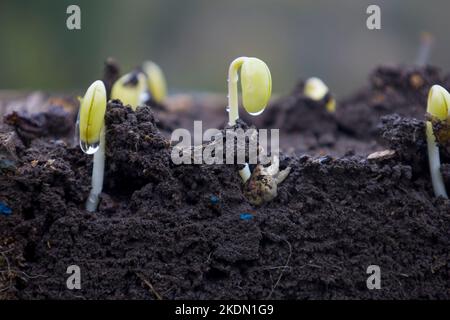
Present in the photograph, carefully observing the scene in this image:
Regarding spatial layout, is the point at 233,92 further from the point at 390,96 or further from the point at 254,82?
the point at 390,96

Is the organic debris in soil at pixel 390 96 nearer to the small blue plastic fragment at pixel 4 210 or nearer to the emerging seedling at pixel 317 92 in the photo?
the emerging seedling at pixel 317 92

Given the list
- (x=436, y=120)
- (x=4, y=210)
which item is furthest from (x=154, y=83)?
(x=436, y=120)

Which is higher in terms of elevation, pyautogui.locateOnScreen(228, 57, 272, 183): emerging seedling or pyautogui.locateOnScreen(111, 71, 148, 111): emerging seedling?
pyautogui.locateOnScreen(111, 71, 148, 111): emerging seedling

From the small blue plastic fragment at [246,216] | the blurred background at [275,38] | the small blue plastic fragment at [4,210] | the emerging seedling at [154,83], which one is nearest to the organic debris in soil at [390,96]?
the emerging seedling at [154,83]

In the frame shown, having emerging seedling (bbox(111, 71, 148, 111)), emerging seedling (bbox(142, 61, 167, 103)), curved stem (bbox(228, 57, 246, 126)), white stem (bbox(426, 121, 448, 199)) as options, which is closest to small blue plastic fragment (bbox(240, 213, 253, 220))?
curved stem (bbox(228, 57, 246, 126))

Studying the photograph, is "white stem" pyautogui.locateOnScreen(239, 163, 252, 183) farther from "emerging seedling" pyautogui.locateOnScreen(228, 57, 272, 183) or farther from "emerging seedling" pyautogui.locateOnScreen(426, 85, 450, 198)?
"emerging seedling" pyautogui.locateOnScreen(426, 85, 450, 198)

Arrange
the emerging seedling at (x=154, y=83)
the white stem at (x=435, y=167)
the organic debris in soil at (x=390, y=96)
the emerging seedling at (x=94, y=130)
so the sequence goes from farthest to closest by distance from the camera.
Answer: the emerging seedling at (x=154, y=83), the organic debris in soil at (x=390, y=96), the white stem at (x=435, y=167), the emerging seedling at (x=94, y=130)

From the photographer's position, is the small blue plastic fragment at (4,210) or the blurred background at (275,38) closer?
the small blue plastic fragment at (4,210)
